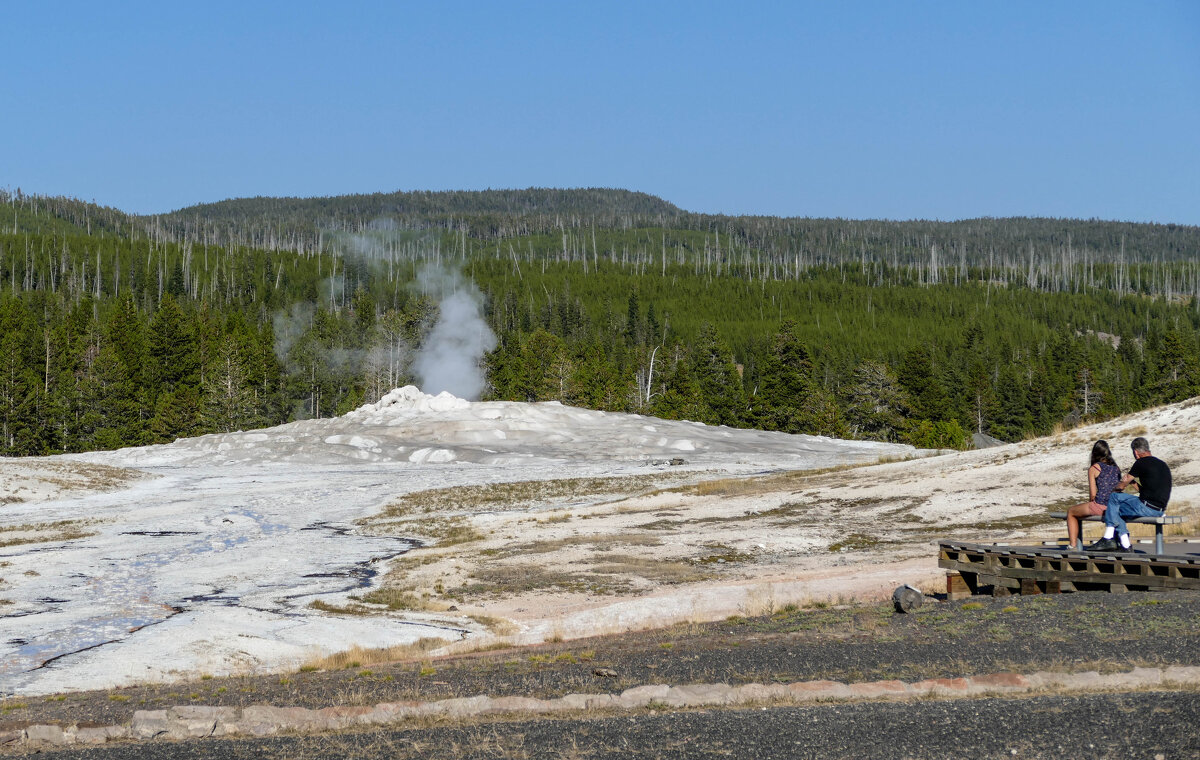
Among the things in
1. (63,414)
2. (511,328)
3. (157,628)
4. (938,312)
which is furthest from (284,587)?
(938,312)

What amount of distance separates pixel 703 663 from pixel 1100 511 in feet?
23.9

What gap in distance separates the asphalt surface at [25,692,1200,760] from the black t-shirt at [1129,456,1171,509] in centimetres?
685

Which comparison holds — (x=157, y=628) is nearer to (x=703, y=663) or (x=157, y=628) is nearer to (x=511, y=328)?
(x=703, y=663)

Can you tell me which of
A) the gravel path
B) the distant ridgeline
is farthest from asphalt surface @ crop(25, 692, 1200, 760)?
the distant ridgeline

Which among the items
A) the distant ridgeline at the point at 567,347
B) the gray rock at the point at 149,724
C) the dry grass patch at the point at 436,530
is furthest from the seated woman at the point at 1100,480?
the distant ridgeline at the point at 567,347

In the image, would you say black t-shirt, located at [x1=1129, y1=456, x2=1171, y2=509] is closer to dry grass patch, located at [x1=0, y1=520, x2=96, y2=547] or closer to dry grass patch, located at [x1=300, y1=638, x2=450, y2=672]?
dry grass patch, located at [x1=300, y1=638, x2=450, y2=672]

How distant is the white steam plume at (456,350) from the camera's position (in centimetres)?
11564

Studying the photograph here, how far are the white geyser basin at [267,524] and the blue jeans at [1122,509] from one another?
1159 centimetres

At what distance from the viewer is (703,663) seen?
12.9 m

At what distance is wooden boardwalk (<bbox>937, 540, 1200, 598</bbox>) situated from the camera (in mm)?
14734

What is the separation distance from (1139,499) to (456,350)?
373ft

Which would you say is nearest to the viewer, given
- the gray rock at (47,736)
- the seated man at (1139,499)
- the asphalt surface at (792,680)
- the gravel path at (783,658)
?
the asphalt surface at (792,680)

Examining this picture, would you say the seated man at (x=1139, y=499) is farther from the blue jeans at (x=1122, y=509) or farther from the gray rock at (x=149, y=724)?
the gray rock at (x=149, y=724)

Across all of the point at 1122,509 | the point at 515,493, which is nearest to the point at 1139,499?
the point at 1122,509
